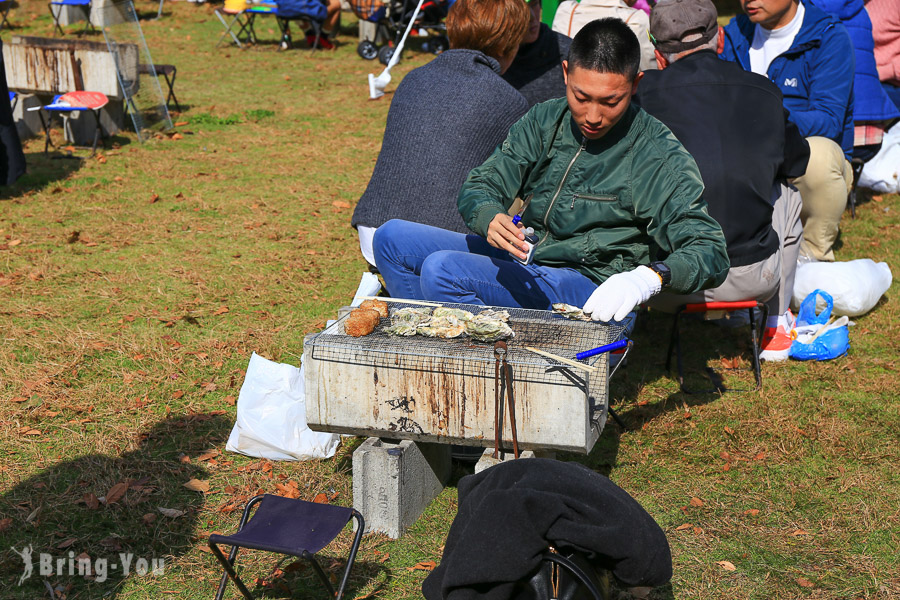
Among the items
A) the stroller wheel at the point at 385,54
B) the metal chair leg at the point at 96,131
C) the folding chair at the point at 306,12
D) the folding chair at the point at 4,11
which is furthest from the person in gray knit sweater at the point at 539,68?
the folding chair at the point at 4,11

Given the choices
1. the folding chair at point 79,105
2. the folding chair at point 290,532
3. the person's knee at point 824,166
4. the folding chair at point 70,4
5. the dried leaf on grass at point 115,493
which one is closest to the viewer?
the folding chair at point 290,532

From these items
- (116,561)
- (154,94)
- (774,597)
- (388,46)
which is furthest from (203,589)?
(388,46)

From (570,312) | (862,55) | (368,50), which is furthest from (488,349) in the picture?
(368,50)

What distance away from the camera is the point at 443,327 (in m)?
3.40

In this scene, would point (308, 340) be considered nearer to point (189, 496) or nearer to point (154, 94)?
point (189, 496)

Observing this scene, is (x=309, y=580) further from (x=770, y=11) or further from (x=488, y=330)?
(x=770, y=11)

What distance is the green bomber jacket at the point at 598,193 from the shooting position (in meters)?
3.53

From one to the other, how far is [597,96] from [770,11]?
9.38ft

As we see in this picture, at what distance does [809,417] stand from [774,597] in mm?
1547

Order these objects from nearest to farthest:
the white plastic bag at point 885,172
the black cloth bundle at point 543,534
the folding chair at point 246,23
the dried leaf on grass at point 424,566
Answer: the black cloth bundle at point 543,534, the dried leaf on grass at point 424,566, the white plastic bag at point 885,172, the folding chair at point 246,23

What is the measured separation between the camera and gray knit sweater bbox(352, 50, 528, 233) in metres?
4.39

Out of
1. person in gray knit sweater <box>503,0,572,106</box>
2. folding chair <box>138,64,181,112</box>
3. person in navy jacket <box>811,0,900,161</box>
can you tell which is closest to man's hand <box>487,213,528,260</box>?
person in gray knit sweater <box>503,0,572,106</box>

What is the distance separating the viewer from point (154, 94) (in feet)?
34.4

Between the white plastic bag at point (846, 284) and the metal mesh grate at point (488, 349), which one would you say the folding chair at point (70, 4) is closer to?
the white plastic bag at point (846, 284)
